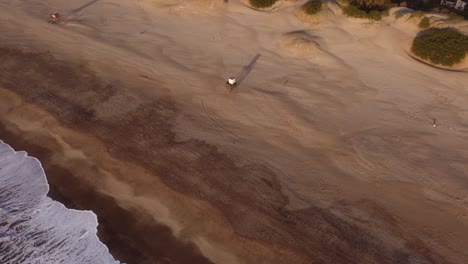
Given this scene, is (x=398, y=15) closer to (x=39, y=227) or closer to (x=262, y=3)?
(x=262, y=3)

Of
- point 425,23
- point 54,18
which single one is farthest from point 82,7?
point 425,23

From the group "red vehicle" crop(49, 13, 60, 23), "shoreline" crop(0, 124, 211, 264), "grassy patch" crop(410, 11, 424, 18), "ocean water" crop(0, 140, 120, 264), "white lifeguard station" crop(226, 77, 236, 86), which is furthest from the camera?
"red vehicle" crop(49, 13, 60, 23)

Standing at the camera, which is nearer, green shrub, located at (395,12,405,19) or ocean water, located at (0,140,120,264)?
ocean water, located at (0,140,120,264)

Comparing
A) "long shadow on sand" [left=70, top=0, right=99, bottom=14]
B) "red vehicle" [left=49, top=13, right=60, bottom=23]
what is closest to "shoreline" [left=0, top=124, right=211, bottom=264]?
Result: "red vehicle" [left=49, top=13, right=60, bottom=23]

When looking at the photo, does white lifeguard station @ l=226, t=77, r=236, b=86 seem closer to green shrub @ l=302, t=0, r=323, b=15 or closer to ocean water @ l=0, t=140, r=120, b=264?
green shrub @ l=302, t=0, r=323, b=15

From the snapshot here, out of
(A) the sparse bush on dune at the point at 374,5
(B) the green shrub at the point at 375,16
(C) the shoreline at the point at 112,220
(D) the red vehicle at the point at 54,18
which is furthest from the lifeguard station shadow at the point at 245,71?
(D) the red vehicle at the point at 54,18

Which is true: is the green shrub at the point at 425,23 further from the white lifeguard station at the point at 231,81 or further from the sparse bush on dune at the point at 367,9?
the white lifeguard station at the point at 231,81

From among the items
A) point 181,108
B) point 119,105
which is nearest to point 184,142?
point 181,108
